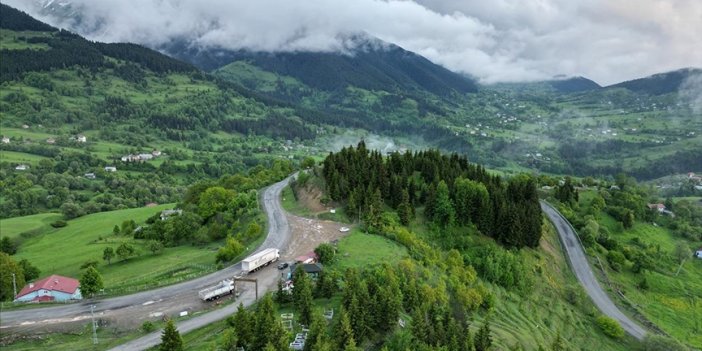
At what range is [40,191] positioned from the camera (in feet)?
520

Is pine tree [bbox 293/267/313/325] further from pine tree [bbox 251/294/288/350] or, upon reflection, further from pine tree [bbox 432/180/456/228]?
pine tree [bbox 432/180/456/228]

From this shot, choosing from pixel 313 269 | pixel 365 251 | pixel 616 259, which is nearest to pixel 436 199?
pixel 365 251

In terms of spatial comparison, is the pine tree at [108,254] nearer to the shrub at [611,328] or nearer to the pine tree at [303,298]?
the pine tree at [303,298]

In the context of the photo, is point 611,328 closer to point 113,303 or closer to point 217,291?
point 217,291

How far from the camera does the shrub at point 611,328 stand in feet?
251

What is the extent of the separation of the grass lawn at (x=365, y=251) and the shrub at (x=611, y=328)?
3744 cm

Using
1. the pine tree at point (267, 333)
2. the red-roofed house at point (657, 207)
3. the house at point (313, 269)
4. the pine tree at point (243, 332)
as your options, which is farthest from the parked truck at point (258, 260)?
the red-roofed house at point (657, 207)

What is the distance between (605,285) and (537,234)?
1899 centimetres

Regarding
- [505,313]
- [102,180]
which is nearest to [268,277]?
[505,313]

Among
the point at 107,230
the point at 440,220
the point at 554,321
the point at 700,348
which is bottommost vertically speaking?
the point at 700,348

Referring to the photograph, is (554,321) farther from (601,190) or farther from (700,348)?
(601,190)

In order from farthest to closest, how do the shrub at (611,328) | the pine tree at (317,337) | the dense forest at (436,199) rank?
the dense forest at (436,199), the shrub at (611,328), the pine tree at (317,337)

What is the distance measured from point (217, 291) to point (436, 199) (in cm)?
4811

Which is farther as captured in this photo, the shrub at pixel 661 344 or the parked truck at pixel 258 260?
the shrub at pixel 661 344
